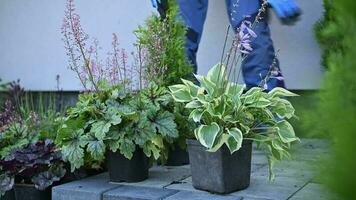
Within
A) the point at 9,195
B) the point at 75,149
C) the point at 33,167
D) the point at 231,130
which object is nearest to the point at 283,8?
the point at 231,130

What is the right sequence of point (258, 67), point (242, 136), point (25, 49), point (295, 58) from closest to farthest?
point (242, 136) → point (258, 67) → point (295, 58) → point (25, 49)

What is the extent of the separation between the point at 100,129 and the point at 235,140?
0.61m

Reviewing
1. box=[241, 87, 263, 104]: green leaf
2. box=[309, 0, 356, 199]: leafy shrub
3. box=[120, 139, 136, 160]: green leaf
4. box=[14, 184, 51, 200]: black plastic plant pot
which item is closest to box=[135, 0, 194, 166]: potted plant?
box=[120, 139, 136, 160]: green leaf

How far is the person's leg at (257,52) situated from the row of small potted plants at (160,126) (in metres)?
0.35

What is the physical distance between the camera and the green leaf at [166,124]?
226 centimetres

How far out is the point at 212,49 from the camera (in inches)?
161

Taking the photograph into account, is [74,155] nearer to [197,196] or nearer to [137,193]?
[137,193]

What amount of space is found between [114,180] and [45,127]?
98 centimetres

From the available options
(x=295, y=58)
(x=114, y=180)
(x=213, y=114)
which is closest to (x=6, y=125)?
(x=114, y=180)

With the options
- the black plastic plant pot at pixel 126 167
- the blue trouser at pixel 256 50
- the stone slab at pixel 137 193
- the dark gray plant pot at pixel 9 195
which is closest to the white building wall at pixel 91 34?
the blue trouser at pixel 256 50

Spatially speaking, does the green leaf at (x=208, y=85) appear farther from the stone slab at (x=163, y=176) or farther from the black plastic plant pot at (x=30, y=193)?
the black plastic plant pot at (x=30, y=193)

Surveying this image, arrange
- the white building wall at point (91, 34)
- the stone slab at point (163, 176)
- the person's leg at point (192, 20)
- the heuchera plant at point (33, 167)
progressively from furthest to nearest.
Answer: the white building wall at point (91, 34)
the person's leg at point (192, 20)
the heuchera plant at point (33, 167)
the stone slab at point (163, 176)

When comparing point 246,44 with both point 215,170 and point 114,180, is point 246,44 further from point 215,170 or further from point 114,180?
point 114,180

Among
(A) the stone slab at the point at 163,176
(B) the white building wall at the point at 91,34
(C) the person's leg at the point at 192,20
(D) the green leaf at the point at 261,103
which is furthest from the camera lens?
(B) the white building wall at the point at 91,34
